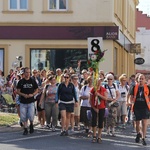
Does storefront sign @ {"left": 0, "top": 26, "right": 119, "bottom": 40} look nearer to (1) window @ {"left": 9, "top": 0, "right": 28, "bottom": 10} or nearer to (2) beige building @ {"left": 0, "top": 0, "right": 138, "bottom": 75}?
(2) beige building @ {"left": 0, "top": 0, "right": 138, "bottom": 75}

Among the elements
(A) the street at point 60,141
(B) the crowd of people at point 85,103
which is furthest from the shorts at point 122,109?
(A) the street at point 60,141

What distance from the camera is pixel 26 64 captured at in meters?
31.1

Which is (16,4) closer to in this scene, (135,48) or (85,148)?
(135,48)

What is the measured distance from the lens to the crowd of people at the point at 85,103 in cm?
1389

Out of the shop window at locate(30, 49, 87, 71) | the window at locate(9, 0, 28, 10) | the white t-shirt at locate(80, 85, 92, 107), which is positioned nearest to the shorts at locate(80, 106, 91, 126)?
the white t-shirt at locate(80, 85, 92, 107)

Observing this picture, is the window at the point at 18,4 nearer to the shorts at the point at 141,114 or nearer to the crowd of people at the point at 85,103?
the crowd of people at the point at 85,103

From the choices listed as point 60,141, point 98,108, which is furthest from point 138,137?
point 60,141

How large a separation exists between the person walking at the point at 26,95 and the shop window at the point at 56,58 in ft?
51.3

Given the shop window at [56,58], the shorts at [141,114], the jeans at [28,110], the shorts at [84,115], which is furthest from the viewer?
the shop window at [56,58]

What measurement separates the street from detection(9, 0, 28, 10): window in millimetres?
16406

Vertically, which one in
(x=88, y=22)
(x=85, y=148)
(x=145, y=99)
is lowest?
(x=85, y=148)

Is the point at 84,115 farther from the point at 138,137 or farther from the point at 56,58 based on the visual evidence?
the point at 56,58

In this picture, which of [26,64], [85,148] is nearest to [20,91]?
[85,148]

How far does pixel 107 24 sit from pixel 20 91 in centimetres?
1595
